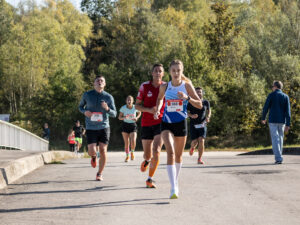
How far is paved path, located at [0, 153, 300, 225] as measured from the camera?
587 cm

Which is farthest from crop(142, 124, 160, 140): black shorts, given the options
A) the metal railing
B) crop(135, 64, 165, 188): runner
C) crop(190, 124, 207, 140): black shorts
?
the metal railing

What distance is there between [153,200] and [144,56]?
1960 inches

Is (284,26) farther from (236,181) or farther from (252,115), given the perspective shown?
(236,181)

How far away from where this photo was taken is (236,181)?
9.15 meters

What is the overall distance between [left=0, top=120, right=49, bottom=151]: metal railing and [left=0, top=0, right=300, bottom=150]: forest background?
977 inches

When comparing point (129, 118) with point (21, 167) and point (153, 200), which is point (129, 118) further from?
point (153, 200)

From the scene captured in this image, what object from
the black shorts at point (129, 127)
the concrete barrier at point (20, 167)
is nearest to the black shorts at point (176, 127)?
the concrete barrier at point (20, 167)

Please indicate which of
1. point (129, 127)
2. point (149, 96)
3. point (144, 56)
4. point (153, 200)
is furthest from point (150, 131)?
point (144, 56)

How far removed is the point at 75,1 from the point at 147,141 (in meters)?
68.0

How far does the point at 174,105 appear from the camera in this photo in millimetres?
7375

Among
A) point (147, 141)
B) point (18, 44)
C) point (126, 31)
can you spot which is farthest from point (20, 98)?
point (147, 141)

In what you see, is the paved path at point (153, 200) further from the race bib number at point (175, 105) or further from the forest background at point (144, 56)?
the forest background at point (144, 56)

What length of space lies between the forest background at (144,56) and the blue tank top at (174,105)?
37488 millimetres

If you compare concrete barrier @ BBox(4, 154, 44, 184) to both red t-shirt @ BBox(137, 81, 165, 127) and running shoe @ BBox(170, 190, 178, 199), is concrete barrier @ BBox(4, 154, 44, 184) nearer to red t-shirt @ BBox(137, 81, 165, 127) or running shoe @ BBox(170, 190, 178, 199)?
red t-shirt @ BBox(137, 81, 165, 127)
